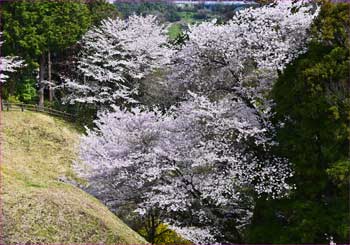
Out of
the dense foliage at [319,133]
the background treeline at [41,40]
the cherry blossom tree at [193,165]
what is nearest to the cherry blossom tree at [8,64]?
the background treeline at [41,40]

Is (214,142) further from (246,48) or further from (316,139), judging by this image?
(316,139)

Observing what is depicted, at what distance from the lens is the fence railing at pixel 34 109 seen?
1168 inches

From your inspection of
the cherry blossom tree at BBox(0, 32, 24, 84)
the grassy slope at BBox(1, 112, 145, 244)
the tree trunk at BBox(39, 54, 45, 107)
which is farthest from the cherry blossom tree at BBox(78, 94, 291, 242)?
the tree trunk at BBox(39, 54, 45, 107)

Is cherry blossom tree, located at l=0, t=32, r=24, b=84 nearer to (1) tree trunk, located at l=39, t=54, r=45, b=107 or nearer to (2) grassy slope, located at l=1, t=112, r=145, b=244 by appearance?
(1) tree trunk, located at l=39, t=54, r=45, b=107

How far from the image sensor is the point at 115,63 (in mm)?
31406

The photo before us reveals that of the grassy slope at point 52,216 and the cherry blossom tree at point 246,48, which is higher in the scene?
the cherry blossom tree at point 246,48

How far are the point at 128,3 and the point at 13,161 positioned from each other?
21.7m

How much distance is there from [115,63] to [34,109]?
5628 millimetres

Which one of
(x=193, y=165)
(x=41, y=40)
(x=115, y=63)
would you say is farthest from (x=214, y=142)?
(x=41, y=40)

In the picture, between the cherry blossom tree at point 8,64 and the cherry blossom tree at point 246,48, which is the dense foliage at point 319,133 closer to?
the cherry blossom tree at point 246,48

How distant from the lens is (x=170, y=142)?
667 inches

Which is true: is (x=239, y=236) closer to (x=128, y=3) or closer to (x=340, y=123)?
(x=340, y=123)

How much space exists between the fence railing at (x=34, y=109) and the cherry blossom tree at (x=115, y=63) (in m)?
1.04

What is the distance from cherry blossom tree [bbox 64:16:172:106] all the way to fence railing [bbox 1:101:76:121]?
104cm
